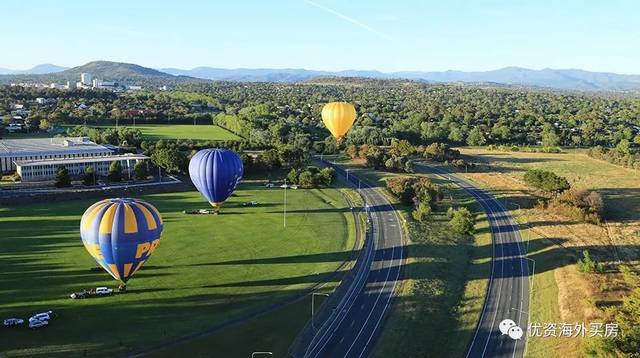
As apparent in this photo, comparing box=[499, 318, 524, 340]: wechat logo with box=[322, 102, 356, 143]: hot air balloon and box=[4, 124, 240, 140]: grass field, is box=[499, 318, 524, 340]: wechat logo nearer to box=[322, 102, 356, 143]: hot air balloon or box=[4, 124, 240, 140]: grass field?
box=[322, 102, 356, 143]: hot air balloon

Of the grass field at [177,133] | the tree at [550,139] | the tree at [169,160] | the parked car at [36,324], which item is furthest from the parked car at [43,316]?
the tree at [550,139]

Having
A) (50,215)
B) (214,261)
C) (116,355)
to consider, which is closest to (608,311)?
(214,261)

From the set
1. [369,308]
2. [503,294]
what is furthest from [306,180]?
[369,308]

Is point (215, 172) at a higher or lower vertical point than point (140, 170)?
higher

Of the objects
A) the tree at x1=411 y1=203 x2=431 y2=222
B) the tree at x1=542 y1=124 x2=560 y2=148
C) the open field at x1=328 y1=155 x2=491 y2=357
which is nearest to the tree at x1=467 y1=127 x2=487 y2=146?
the tree at x1=542 y1=124 x2=560 y2=148

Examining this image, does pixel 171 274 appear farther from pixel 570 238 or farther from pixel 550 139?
pixel 550 139

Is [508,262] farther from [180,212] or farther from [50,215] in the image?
[50,215]
